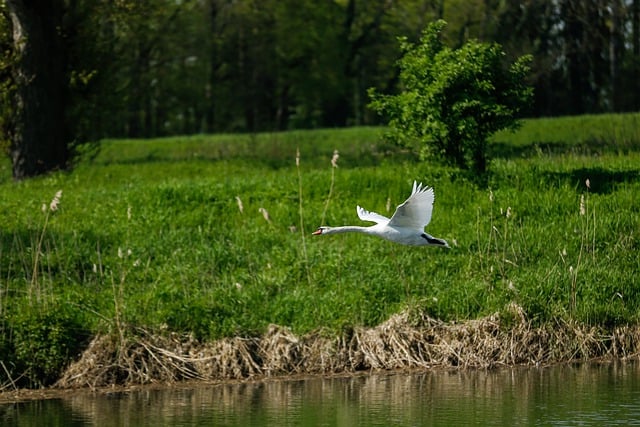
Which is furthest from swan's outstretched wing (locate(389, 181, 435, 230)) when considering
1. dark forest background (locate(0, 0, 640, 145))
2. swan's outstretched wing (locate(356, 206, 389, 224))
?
dark forest background (locate(0, 0, 640, 145))

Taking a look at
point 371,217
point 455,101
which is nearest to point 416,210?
point 371,217

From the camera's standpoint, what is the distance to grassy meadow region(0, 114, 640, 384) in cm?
1388

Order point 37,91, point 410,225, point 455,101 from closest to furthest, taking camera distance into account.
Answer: point 410,225 < point 455,101 < point 37,91

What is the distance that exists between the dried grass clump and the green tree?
15.6 ft

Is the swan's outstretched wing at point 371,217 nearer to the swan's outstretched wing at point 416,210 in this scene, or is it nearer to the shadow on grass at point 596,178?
the swan's outstretched wing at point 416,210

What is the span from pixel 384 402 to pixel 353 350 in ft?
5.59

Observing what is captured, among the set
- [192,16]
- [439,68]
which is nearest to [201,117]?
[192,16]

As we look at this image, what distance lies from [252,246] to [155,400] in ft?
13.2

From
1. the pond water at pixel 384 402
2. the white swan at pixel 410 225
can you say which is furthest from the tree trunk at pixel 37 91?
the white swan at pixel 410 225

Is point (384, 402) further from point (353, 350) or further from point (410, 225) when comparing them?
point (410, 225)

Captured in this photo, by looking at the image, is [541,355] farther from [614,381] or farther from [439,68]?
[439,68]

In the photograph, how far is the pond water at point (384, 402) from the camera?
1112 centimetres

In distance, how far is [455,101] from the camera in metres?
18.0

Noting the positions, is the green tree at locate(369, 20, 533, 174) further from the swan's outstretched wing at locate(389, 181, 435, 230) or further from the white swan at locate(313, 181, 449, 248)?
the swan's outstretched wing at locate(389, 181, 435, 230)
